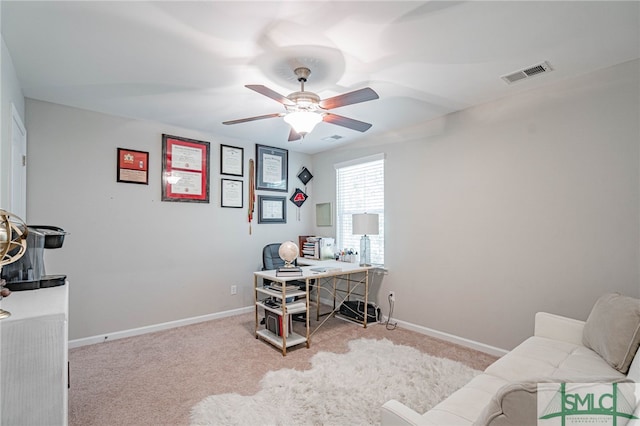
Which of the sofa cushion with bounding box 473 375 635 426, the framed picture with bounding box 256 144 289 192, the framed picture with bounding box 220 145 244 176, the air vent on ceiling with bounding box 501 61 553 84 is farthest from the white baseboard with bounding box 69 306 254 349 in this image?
the air vent on ceiling with bounding box 501 61 553 84

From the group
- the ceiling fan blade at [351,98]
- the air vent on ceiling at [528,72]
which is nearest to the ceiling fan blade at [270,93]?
the ceiling fan blade at [351,98]

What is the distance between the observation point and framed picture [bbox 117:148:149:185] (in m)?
3.52

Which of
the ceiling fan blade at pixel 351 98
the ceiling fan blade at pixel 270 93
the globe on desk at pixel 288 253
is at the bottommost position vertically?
the globe on desk at pixel 288 253

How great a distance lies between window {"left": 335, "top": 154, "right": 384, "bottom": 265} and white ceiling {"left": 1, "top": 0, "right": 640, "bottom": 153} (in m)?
1.30

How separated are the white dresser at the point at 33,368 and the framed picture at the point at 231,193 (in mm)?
3088

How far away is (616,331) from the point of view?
71.3 inches

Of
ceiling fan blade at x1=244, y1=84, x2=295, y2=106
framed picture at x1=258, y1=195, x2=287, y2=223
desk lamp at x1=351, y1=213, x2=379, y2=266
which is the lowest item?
desk lamp at x1=351, y1=213, x2=379, y2=266

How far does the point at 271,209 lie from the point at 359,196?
1.32 m

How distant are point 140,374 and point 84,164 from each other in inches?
85.3

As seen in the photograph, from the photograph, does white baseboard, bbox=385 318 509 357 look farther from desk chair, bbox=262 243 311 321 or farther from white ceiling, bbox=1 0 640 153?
white ceiling, bbox=1 0 640 153

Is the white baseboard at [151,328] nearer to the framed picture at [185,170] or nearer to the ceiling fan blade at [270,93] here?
the framed picture at [185,170]

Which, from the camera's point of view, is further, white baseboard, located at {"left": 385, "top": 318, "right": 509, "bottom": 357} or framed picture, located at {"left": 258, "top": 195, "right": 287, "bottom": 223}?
framed picture, located at {"left": 258, "top": 195, "right": 287, "bottom": 223}

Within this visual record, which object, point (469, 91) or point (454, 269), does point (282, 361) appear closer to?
point (454, 269)

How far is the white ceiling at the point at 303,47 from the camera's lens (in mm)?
1773
